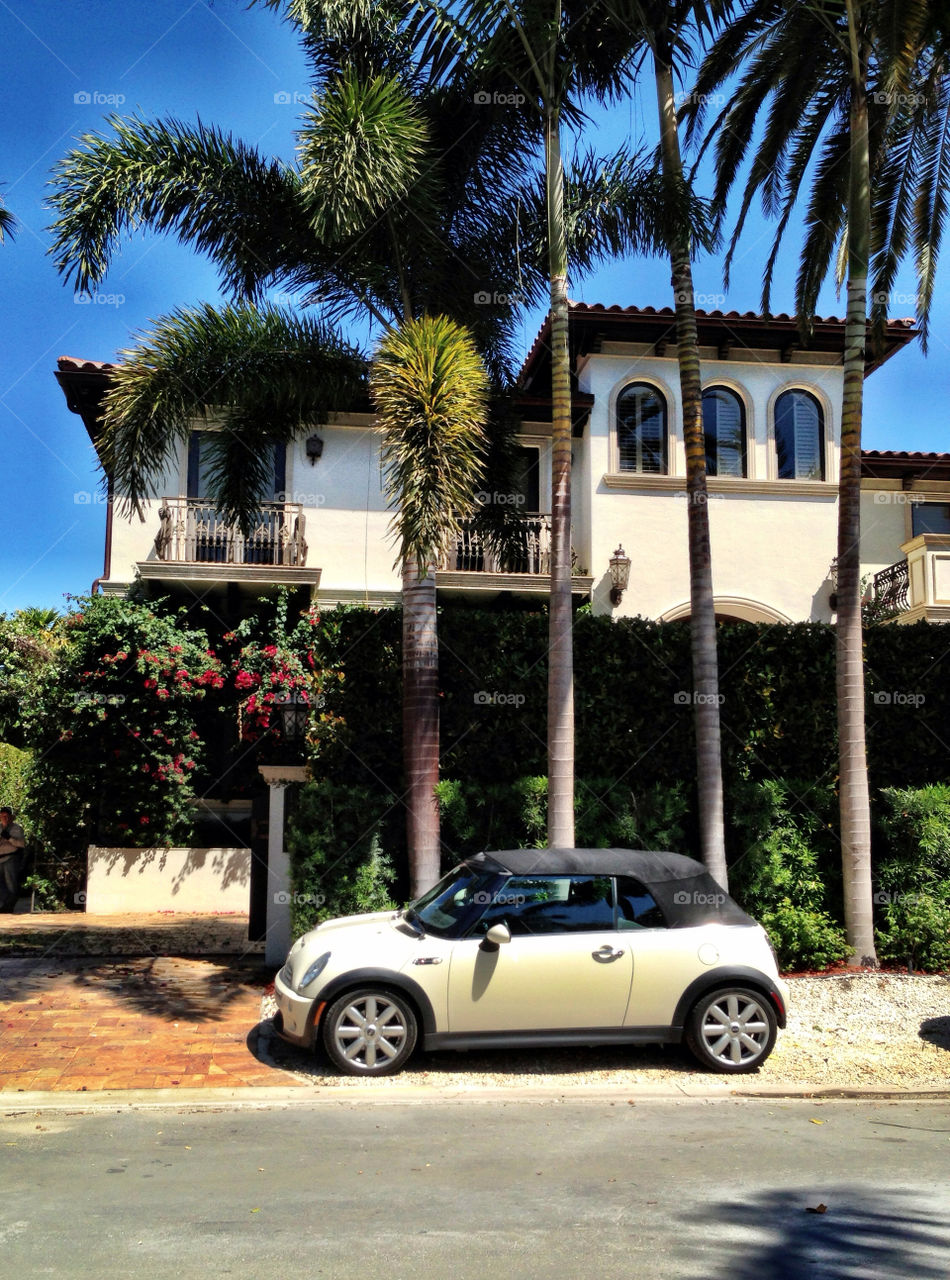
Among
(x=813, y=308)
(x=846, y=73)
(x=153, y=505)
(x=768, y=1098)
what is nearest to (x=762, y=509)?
(x=813, y=308)

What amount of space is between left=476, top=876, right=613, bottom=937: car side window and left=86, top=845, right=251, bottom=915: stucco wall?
967 cm

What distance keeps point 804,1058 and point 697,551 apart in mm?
4825

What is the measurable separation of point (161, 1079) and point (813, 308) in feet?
35.3

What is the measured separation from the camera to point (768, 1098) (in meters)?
7.56

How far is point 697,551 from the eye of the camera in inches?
431

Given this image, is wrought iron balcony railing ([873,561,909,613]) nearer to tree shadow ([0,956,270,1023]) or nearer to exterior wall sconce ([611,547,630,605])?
exterior wall sconce ([611,547,630,605])

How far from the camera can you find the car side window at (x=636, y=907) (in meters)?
7.86
